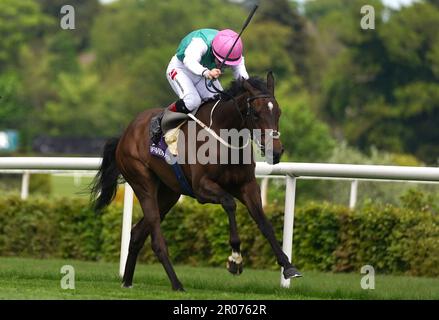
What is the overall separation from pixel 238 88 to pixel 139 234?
4.11 feet

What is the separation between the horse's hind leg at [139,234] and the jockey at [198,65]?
467 mm

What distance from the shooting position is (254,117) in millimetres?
6660

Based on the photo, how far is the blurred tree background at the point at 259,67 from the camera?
178 ft

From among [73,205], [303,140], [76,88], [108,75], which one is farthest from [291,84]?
[73,205]

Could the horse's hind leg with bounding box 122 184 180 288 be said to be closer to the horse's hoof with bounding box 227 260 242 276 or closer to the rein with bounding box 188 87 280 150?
the rein with bounding box 188 87 280 150

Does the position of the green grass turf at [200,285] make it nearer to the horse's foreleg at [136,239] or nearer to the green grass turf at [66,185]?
the horse's foreleg at [136,239]

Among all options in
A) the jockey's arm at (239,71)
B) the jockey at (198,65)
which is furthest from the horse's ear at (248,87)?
the jockey's arm at (239,71)

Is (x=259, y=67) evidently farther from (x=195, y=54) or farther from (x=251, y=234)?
(x=195, y=54)

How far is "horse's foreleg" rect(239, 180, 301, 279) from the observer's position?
21.8 feet

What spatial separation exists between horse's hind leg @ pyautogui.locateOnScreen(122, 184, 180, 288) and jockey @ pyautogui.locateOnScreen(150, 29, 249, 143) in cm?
47

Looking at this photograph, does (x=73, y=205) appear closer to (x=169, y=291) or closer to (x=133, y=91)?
(x=169, y=291)

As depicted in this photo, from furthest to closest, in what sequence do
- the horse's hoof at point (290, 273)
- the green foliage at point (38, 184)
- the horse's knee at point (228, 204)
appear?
the green foliage at point (38, 184), the horse's knee at point (228, 204), the horse's hoof at point (290, 273)

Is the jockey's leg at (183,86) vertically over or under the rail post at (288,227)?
over

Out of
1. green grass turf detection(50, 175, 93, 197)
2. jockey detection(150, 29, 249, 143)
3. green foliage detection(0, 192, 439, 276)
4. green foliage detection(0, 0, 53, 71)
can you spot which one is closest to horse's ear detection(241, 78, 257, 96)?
jockey detection(150, 29, 249, 143)
